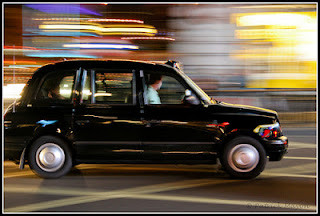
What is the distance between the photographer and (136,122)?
6832mm

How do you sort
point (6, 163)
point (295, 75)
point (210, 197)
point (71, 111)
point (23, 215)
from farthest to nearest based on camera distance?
point (295, 75) → point (6, 163) → point (71, 111) → point (210, 197) → point (23, 215)

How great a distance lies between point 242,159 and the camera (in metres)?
6.91

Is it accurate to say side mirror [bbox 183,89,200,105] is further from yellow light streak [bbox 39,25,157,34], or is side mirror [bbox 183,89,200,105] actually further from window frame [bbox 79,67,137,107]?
yellow light streak [bbox 39,25,157,34]

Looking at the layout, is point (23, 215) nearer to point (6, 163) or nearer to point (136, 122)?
point (136, 122)

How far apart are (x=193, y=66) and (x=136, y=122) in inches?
282

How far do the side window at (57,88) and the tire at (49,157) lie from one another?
560 millimetres

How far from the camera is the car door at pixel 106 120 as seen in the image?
684cm

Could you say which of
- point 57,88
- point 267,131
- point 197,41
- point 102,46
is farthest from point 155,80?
point 197,41

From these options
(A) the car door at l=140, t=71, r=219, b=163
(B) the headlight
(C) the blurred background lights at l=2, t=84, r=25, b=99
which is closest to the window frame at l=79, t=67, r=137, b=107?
(A) the car door at l=140, t=71, r=219, b=163

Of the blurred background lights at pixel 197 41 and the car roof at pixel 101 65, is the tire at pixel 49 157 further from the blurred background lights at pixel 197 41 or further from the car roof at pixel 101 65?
the blurred background lights at pixel 197 41

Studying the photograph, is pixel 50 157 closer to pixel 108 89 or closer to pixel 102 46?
pixel 108 89

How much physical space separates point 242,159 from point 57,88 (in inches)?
111

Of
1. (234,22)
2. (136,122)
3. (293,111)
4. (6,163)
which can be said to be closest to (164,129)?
(136,122)

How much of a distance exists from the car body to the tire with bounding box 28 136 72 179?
0.5 inches
